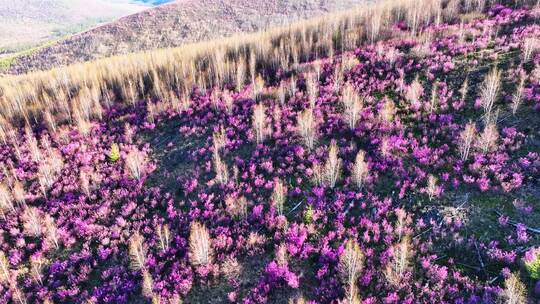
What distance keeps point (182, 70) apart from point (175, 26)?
32340 millimetres

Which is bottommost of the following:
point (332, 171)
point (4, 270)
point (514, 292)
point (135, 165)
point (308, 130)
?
point (4, 270)

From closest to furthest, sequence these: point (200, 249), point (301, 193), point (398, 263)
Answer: point (398, 263) < point (200, 249) < point (301, 193)

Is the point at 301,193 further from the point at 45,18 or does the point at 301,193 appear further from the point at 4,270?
the point at 45,18

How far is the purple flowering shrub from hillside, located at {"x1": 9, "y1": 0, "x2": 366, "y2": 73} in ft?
104

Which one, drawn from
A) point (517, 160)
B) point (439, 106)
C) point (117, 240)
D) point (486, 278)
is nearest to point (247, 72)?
point (439, 106)

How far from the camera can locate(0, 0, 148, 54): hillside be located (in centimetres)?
8951

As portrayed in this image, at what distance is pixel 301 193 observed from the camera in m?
12.2

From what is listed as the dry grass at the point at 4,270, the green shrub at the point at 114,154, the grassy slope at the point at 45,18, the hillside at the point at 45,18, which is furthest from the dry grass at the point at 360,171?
the hillside at the point at 45,18

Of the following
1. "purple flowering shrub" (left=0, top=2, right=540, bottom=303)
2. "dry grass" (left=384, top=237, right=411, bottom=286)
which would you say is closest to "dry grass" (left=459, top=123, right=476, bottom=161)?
"purple flowering shrub" (left=0, top=2, right=540, bottom=303)

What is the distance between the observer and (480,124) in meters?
12.9

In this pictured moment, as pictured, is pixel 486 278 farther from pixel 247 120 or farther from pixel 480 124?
pixel 247 120

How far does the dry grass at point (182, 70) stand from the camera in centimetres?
2022

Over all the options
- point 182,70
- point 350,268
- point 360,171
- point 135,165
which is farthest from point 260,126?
point 182,70

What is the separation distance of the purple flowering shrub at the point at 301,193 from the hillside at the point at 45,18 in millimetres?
75345
